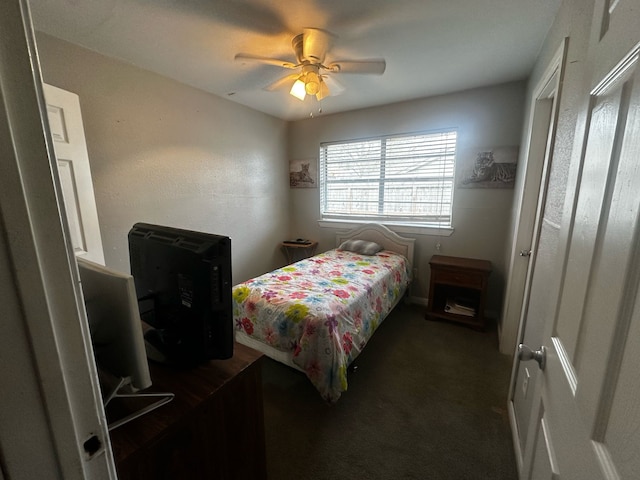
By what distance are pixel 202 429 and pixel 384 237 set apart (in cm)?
285

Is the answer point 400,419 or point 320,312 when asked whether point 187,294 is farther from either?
point 400,419

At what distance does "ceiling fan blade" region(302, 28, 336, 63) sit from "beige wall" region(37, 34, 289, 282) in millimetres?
1450

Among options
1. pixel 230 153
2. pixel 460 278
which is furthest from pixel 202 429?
pixel 230 153

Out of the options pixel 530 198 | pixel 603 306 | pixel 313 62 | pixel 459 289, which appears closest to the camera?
pixel 603 306

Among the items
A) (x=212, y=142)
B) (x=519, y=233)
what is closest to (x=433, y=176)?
(x=519, y=233)

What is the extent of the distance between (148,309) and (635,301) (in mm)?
1326

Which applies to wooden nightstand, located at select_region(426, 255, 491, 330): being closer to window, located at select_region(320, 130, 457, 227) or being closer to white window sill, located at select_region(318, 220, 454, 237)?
white window sill, located at select_region(318, 220, 454, 237)

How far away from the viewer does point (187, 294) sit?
87 cm

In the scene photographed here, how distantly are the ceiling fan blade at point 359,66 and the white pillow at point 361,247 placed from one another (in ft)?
5.98

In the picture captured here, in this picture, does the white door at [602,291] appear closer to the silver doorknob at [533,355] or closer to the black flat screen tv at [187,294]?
the silver doorknob at [533,355]

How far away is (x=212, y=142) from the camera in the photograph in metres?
2.82

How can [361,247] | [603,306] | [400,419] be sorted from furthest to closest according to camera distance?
[361,247] → [400,419] → [603,306]

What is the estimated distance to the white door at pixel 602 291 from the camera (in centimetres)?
39

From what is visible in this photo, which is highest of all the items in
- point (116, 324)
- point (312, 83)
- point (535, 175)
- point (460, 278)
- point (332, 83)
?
point (332, 83)
